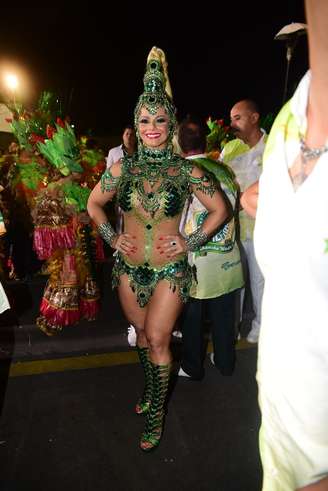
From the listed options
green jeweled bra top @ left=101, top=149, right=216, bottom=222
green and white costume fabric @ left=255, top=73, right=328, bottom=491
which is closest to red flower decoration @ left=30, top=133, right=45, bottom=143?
green jeweled bra top @ left=101, top=149, right=216, bottom=222

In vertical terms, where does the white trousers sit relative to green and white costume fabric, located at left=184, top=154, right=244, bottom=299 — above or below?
below

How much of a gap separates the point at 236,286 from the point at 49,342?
2026mm

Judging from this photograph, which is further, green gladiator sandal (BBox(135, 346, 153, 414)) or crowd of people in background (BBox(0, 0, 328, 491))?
green gladiator sandal (BBox(135, 346, 153, 414))

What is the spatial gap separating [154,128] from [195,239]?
78cm

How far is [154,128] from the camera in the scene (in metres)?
2.54

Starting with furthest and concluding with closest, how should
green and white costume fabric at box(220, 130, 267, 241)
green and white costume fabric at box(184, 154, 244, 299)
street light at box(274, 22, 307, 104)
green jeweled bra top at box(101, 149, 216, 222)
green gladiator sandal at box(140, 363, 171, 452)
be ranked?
street light at box(274, 22, 307, 104), green and white costume fabric at box(220, 130, 267, 241), green and white costume fabric at box(184, 154, 244, 299), green gladiator sandal at box(140, 363, 171, 452), green jeweled bra top at box(101, 149, 216, 222)

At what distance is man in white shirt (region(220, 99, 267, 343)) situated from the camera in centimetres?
384

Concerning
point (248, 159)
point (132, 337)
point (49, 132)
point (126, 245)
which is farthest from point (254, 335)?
point (49, 132)

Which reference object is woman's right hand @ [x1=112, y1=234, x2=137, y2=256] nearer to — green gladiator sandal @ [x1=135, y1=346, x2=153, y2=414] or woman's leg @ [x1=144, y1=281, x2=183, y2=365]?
woman's leg @ [x1=144, y1=281, x2=183, y2=365]

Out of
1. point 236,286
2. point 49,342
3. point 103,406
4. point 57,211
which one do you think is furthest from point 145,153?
point 49,342

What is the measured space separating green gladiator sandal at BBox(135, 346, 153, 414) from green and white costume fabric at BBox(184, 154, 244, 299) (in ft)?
2.10

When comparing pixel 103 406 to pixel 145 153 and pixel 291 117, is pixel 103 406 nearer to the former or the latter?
pixel 145 153

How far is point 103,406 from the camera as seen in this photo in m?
3.06

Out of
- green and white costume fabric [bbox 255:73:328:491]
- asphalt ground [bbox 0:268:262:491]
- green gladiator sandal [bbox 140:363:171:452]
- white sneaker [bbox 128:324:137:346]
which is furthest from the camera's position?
white sneaker [bbox 128:324:137:346]
